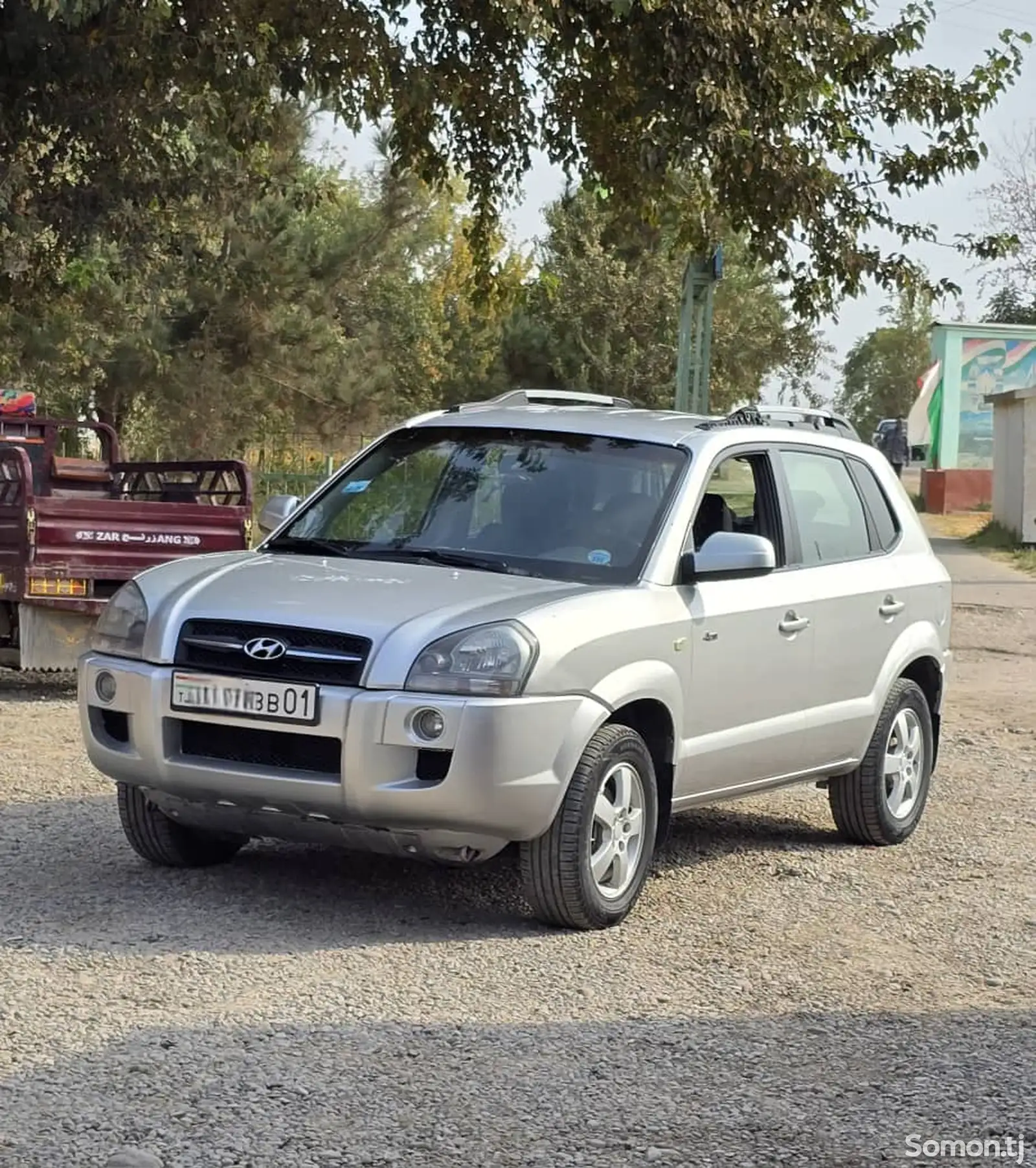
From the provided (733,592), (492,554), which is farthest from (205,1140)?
(733,592)

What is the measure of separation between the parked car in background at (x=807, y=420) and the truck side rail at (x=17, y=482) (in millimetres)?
5280

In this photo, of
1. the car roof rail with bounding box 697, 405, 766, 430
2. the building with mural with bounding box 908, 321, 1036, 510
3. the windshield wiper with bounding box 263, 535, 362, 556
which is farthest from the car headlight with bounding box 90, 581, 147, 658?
the building with mural with bounding box 908, 321, 1036, 510

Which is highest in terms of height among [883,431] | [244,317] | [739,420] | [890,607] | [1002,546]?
[244,317]

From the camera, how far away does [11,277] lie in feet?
58.5

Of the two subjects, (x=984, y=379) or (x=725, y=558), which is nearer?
(x=725, y=558)

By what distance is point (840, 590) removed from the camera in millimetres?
7891

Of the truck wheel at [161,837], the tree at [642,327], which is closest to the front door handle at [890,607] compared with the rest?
the truck wheel at [161,837]

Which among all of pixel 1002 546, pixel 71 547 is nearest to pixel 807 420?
pixel 71 547

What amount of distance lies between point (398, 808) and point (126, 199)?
11732mm

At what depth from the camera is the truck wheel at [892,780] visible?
8.20 m

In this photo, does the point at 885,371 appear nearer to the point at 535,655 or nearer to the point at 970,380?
the point at 970,380

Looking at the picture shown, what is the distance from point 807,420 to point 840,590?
1063mm

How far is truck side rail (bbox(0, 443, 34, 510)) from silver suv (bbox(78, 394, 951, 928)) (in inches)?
176

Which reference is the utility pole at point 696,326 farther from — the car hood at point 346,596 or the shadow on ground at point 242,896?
the car hood at point 346,596
